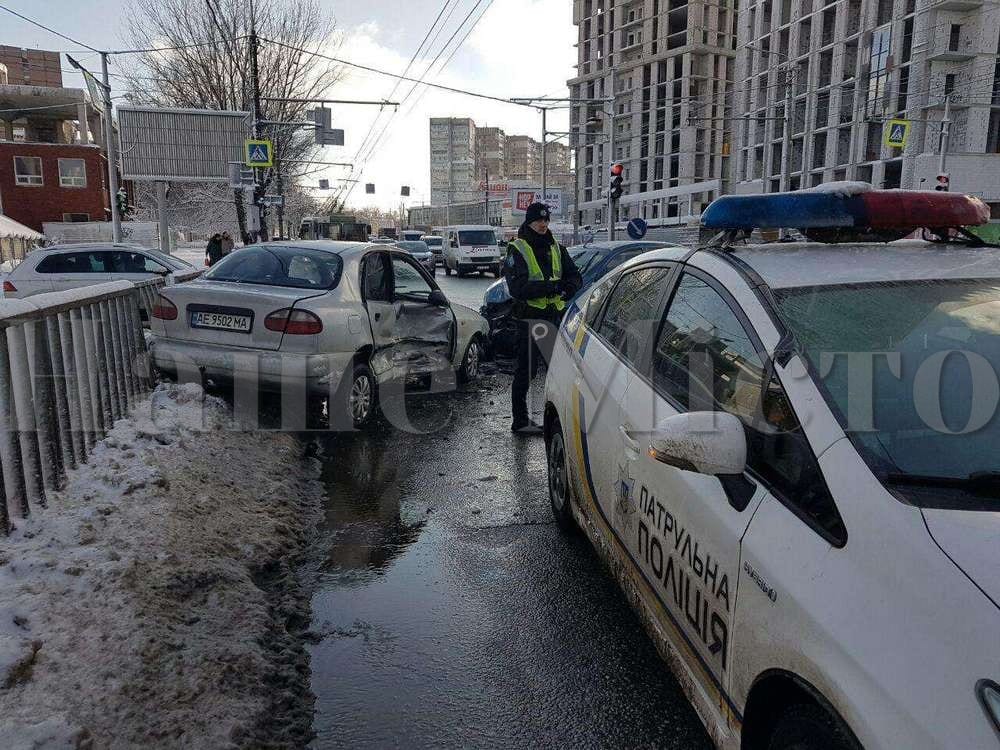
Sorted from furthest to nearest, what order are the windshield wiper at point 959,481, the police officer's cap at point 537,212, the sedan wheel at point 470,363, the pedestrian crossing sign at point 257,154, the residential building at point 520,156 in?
the residential building at point 520,156, the pedestrian crossing sign at point 257,154, the sedan wheel at point 470,363, the police officer's cap at point 537,212, the windshield wiper at point 959,481

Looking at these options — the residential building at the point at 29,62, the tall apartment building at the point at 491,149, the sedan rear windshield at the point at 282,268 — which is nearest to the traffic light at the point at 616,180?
the sedan rear windshield at the point at 282,268

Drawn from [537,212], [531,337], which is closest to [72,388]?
[531,337]

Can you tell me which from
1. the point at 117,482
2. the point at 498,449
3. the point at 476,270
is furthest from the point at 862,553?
the point at 476,270

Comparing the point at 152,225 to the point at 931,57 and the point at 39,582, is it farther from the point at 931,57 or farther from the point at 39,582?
the point at 39,582

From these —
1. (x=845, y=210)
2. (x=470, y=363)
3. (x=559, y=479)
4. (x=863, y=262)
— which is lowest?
(x=470, y=363)

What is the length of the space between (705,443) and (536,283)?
4.53m

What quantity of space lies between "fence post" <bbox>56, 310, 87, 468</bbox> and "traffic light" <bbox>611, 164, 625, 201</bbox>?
54.5ft

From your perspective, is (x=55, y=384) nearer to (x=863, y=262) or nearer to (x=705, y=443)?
(x=705, y=443)

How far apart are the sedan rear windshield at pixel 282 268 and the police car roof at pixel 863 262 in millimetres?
4401

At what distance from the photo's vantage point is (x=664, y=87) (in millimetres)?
82062

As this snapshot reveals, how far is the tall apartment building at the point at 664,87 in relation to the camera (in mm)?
79188

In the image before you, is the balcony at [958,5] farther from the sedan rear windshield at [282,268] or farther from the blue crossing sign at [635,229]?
the sedan rear windshield at [282,268]

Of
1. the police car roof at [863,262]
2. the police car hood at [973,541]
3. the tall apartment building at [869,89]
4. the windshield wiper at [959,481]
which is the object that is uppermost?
the tall apartment building at [869,89]

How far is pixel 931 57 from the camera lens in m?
43.9
